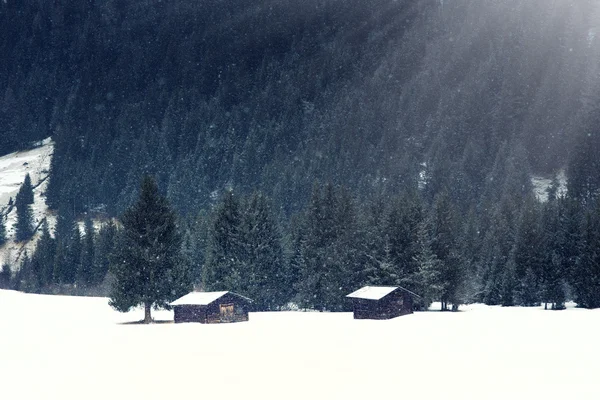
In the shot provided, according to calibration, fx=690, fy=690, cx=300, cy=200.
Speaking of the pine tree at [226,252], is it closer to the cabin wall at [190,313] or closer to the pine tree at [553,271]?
the cabin wall at [190,313]

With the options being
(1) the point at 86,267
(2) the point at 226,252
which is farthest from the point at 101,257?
(2) the point at 226,252

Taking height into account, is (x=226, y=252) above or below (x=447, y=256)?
above

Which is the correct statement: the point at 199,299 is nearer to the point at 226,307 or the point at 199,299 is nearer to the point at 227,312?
the point at 226,307

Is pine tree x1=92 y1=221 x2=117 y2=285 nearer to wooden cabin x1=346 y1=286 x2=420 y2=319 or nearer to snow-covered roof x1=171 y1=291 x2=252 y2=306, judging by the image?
snow-covered roof x1=171 y1=291 x2=252 y2=306

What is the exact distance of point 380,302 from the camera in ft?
287

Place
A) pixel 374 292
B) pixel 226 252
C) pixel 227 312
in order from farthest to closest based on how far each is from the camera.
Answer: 1. pixel 226 252
2. pixel 374 292
3. pixel 227 312

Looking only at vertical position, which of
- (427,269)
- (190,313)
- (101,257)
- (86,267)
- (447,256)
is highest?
(101,257)

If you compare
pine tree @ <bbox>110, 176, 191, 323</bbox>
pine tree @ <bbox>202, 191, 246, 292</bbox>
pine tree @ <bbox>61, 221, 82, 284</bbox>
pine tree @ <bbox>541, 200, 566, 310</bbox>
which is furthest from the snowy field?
pine tree @ <bbox>61, 221, 82, 284</bbox>

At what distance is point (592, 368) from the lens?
4656cm

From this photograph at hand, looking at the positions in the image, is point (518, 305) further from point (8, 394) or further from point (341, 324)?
point (8, 394)

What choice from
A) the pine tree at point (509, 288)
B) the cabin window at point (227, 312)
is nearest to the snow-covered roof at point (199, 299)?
the cabin window at point (227, 312)

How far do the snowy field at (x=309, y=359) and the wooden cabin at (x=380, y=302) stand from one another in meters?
3.18

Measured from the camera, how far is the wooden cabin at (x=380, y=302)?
87.5m

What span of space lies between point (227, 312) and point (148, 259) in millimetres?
11785
